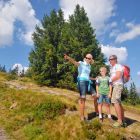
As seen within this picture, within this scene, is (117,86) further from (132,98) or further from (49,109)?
(132,98)

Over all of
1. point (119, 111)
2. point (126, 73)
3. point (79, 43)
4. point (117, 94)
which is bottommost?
point (119, 111)

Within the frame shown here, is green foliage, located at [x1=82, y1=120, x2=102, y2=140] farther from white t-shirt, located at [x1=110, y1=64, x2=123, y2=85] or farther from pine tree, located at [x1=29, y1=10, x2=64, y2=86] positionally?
pine tree, located at [x1=29, y1=10, x2=64, y2=86]

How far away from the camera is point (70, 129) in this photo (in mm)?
11445

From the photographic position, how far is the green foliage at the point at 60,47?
42406 mm

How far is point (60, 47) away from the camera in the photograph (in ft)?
144

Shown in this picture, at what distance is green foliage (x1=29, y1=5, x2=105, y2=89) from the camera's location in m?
42.4

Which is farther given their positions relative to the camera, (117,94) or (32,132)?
(32,132)

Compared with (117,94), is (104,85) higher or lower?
higher

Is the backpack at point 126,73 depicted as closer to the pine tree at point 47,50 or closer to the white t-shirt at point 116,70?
the white t-shirt at point 116,70

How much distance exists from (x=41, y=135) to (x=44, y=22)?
37.0 m

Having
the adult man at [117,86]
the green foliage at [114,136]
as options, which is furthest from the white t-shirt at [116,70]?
the green foliage at [114,136]

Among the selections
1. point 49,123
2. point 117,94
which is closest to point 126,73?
point 117,94

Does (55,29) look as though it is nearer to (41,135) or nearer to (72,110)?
(72,110)

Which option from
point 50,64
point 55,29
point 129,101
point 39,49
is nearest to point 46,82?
point 50,64
